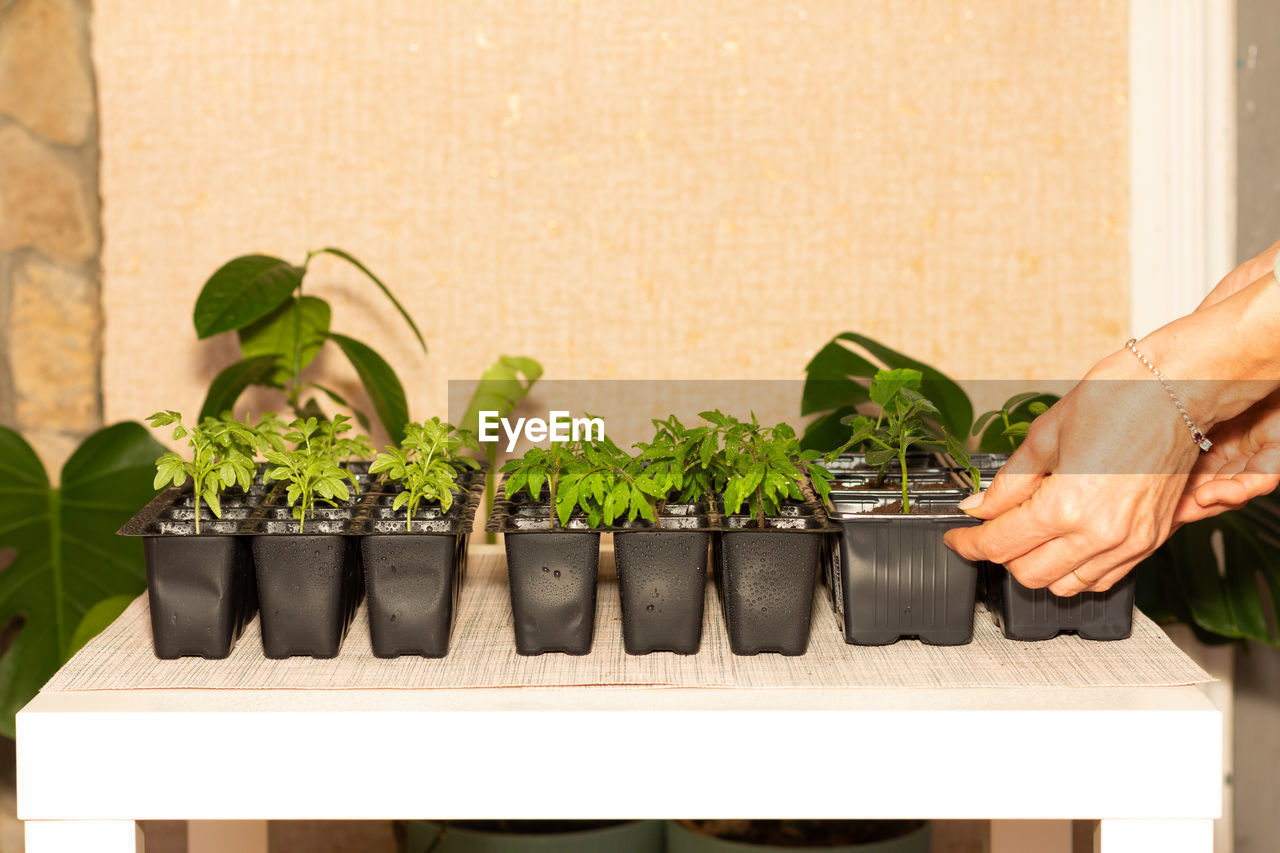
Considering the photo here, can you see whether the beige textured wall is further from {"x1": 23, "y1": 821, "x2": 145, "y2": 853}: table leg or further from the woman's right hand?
{"x1": 23, "y1": 821, "x2": 145, "y2": 853}: table leg

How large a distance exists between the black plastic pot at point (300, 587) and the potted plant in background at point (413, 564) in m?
0.03

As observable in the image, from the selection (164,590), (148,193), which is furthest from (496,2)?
(164,590)

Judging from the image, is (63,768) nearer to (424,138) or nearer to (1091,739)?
(1091,739)

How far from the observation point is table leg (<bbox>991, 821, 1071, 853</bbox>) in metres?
1.37

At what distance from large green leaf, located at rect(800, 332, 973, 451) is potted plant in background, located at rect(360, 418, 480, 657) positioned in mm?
531

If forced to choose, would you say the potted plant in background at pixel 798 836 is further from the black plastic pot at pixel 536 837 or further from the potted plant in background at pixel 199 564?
the potted plant in background at pixel 199 564

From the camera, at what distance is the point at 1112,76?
1.64 m

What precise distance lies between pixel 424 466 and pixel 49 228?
3.37ft

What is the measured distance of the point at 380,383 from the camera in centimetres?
144

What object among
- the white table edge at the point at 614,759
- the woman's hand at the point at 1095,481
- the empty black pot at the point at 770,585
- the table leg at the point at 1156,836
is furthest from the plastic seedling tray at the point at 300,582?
the table leg at the point at 1156,836

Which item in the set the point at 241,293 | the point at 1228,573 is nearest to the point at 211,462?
the point at 241,293

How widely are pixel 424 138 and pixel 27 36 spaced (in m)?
0.64

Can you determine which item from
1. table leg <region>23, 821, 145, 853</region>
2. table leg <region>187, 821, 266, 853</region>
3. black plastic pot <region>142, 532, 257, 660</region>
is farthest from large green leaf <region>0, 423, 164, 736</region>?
table leg <region>23, 821, 145, 853</region>

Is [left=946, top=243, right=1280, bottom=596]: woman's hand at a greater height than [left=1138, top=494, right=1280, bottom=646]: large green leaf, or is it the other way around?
[left=946, top=243, right=1280, bottom=596]: woman's hand
